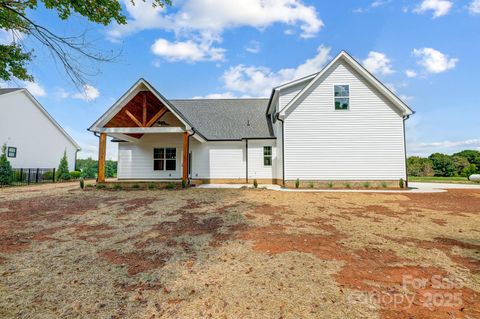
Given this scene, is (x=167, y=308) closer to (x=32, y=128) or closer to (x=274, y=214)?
(x=274, y=214)

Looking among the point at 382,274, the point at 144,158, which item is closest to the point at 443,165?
the point at 382,274

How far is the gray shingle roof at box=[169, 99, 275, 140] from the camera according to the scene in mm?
16625

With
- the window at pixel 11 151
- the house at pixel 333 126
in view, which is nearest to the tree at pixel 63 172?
the window at pixel 11 151

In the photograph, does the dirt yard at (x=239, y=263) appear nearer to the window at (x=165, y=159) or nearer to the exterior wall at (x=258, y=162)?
the exterior wall at (x=258, y=162)

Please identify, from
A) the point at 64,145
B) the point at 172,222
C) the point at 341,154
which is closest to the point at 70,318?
the point at 172,222

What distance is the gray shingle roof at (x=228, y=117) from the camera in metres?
16.6

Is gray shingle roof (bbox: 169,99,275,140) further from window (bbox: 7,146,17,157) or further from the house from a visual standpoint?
window (bbox: 7,146,17,157)

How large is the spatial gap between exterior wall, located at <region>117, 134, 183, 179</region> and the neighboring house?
1174 centimetres

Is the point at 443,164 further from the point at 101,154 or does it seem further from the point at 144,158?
the point at 101,154

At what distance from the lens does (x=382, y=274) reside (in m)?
3.52

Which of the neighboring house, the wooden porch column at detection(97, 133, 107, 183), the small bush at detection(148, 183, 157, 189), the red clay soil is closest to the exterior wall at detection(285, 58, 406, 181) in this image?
the small bush at detection(148, 183, 157, 189)

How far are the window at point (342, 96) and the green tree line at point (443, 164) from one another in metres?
21.3

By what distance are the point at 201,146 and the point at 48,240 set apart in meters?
11.8

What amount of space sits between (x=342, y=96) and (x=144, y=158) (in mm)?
14144
